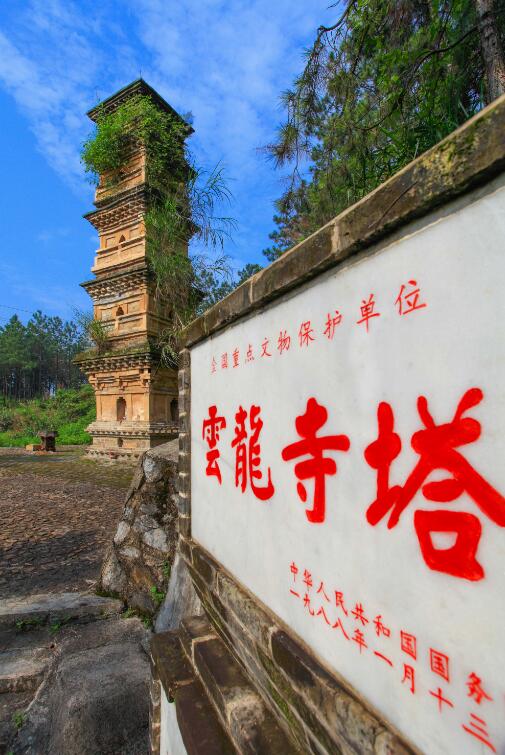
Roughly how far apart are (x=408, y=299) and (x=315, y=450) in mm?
503

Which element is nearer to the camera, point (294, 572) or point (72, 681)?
point (294, 572)

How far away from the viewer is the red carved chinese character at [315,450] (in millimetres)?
1102

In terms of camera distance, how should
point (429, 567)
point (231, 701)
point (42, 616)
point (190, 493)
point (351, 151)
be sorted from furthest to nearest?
1. point (351, 151)
2. point (42, 616)
3. point (190, 493)
4. point (231, 701)
5. point (429, 567)

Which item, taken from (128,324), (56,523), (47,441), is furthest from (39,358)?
(56,523)

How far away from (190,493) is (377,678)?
64.4 inches

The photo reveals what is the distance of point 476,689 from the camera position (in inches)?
28.2

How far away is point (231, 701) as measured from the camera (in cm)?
150

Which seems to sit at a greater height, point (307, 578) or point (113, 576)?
point (307, 578)

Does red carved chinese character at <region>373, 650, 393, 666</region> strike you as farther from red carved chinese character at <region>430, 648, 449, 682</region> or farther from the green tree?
the green tree

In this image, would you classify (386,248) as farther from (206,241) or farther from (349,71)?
(206,241)

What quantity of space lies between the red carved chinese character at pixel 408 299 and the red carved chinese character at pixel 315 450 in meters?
0.36

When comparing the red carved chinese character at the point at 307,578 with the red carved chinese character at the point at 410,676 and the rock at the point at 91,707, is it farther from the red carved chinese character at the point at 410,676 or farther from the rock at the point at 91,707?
the rock at the point at 91,707

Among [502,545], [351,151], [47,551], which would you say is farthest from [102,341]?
[502,545]

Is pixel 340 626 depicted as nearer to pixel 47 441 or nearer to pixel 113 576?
pixel 113 576
